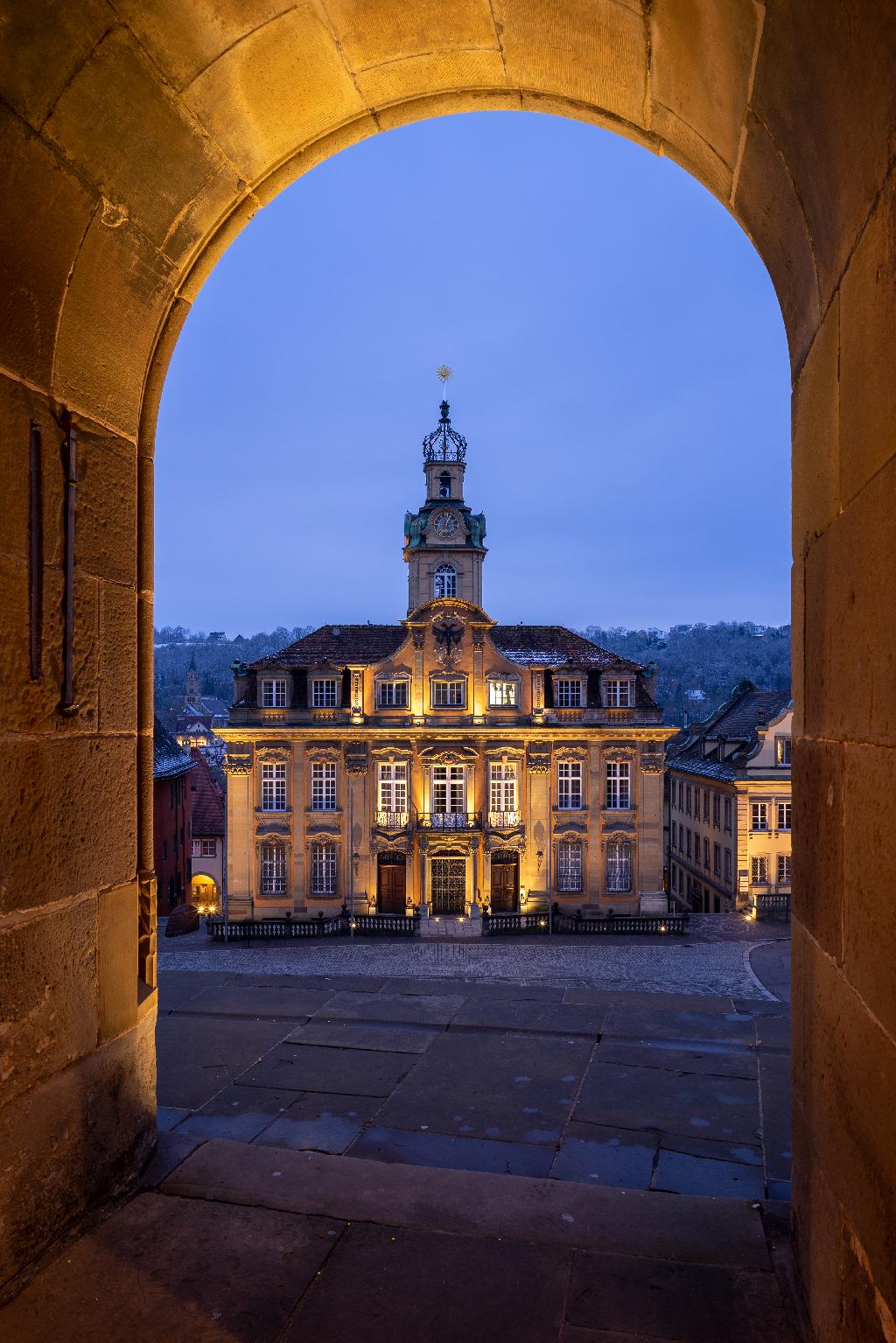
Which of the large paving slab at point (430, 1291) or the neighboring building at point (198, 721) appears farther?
the neighboring building at point (198, 721)

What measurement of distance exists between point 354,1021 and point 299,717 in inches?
1155

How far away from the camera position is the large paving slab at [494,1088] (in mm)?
4129

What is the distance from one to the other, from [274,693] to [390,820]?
23.2 feet

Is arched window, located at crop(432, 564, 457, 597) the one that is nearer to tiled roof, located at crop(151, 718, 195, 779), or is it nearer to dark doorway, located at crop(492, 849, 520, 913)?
dark doorway, located at crop(492, 849, 520, 913)

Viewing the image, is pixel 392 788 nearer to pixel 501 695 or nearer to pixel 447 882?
pixel 447 882

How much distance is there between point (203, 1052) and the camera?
515 cm

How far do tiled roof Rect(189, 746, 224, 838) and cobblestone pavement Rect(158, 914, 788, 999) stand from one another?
10.6m

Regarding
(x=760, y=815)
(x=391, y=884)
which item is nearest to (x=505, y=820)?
(x=391, y=884)

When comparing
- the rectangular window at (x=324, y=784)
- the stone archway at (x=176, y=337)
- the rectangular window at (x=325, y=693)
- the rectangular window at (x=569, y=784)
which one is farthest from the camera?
the rectangular window at (x=325, y=693)

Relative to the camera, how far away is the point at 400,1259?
2.90 m

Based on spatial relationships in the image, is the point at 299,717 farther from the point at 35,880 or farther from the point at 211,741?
the point at 211,741

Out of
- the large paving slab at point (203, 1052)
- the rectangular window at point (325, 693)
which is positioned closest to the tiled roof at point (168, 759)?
the rectangular window at point (325, 693)

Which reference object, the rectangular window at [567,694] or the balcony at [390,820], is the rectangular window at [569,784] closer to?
the rectangular window at [567,694]

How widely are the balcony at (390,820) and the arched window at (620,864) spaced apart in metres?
8.49
